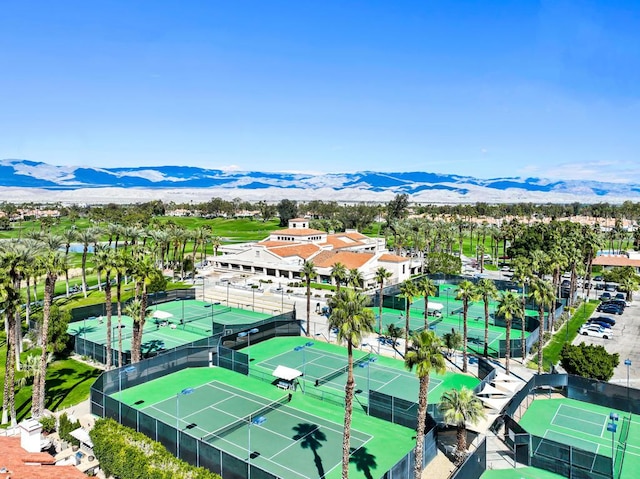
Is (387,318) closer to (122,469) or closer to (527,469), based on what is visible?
(527,469)

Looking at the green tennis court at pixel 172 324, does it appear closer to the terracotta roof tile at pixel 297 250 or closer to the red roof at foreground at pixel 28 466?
the red roof at foreground at pixel 28 466

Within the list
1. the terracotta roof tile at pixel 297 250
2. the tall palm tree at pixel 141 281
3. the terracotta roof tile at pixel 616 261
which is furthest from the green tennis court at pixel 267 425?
the terracotta roof tile at pixel 616 261

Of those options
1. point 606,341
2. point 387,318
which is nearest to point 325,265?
point 387,318

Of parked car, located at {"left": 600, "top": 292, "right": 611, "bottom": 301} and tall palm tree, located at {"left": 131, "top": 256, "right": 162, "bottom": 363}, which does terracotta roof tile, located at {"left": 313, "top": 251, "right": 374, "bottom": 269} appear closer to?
parked car, located at {"left": 600, "top": 292, "right": 611, "bottom": 301}

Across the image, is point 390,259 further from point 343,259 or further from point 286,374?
point 286,374

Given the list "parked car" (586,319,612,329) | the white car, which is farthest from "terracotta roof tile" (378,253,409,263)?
the white car

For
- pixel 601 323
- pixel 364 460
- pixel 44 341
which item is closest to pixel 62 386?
pixel 44 341
